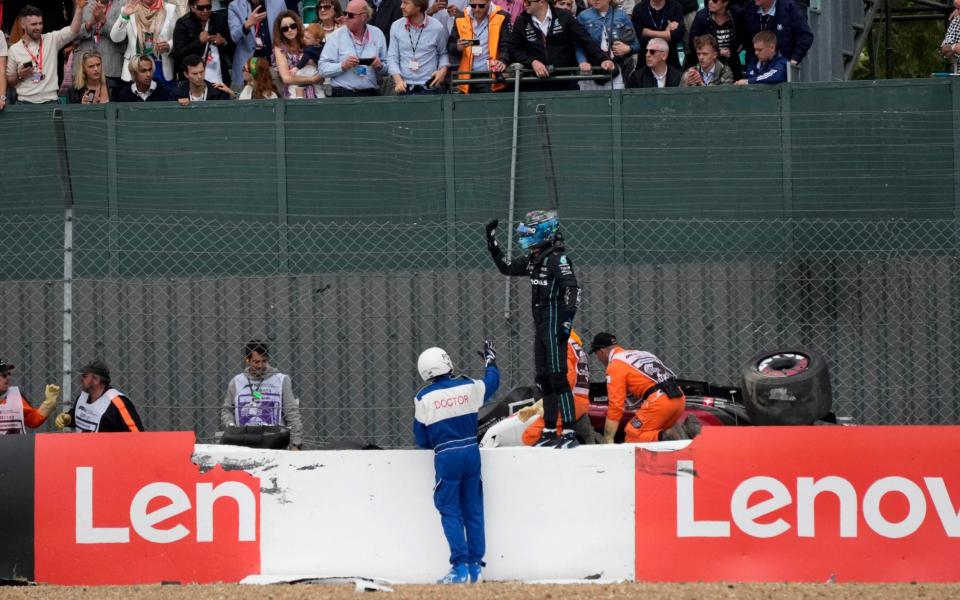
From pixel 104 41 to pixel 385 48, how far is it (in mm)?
2725

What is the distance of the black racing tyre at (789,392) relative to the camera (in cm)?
948

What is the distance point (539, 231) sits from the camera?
9.90 m

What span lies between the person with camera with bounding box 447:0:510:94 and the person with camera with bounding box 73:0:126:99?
313 cm

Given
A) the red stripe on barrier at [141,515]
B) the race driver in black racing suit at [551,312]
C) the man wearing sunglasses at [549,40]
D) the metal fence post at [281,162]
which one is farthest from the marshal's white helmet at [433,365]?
the man wearing sunglasses at [549,40]

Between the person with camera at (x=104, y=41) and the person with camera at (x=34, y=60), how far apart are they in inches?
6.0

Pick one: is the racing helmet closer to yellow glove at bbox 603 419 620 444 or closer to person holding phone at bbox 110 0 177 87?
yellow glove at bbox 603 419 620 444

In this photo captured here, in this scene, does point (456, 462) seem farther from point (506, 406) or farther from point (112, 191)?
point (112, 191)

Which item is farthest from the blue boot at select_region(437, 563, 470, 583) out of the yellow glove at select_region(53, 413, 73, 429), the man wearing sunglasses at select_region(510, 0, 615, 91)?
the man wearing sunglasses at select_region(510, 0, 615, 91)

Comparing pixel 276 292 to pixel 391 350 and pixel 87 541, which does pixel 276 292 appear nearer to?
pixel 391 350

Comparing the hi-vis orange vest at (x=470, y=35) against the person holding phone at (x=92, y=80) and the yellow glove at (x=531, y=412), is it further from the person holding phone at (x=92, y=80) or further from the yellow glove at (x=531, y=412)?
the yellow glove at (x=531, y=412)

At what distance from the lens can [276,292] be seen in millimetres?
11734

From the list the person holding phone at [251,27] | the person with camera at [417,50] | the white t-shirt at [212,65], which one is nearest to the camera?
the person with camera at [417,50]

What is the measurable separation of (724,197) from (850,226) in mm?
1033

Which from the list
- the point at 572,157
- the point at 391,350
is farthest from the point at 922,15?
the point at 391,350
